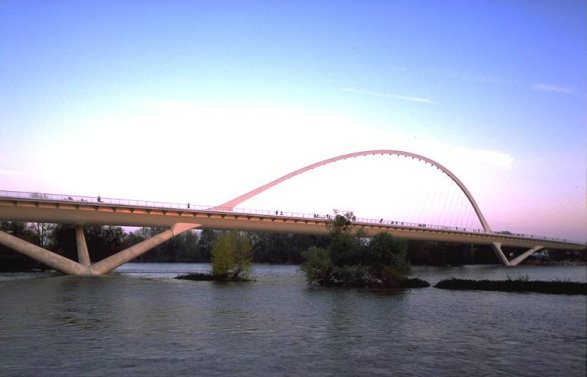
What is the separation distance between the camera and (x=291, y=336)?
20.3 m

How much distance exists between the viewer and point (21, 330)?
21234 millimetres

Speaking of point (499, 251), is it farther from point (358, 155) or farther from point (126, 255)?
point (126, 255)

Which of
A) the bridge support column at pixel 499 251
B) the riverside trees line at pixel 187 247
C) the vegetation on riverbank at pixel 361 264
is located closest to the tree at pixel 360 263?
the vegetation on riverbank at pixel 361 264

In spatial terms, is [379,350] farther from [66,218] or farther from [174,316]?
[66,218]

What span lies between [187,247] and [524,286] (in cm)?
11124

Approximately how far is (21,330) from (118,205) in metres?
38.2

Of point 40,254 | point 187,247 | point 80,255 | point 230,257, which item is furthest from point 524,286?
point 187,247

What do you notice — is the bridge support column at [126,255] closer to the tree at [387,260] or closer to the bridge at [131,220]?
the bridge at [131,220]

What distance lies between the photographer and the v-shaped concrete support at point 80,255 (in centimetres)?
5481

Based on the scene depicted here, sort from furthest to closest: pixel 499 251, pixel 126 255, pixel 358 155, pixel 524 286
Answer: pixel 499 251 → pixel 358 155 → pixel 126 255 → pixel 524 286

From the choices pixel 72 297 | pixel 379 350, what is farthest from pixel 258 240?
pixel 379 350

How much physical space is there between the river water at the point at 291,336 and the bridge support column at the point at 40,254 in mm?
22080

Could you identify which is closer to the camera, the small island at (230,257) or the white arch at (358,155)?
the small island at (230,257)

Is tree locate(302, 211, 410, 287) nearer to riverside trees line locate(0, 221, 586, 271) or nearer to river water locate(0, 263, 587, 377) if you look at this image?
river water locate(0, 263, 587, 377)
